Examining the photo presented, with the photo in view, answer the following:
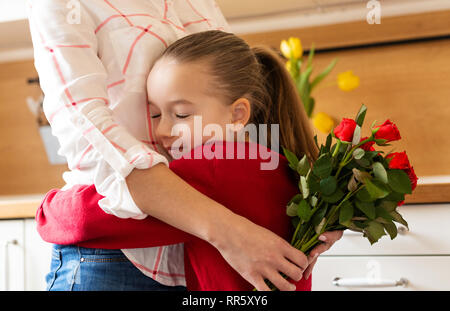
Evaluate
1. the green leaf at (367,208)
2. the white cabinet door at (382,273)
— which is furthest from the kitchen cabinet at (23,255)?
the green leaf at (367,208)

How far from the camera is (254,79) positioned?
88 cm

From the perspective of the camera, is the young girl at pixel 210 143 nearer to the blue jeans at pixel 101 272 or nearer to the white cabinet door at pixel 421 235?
the blue jeans at pixel 101 272

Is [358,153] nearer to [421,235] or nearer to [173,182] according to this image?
[173,182]

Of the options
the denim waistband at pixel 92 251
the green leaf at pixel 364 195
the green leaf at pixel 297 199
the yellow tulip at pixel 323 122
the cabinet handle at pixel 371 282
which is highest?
the green leaf at pixel 364 195

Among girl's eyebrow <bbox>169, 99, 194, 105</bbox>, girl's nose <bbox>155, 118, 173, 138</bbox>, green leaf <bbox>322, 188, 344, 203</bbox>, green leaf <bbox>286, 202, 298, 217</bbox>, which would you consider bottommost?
green leaf <bbox>286, 202, 298, 217</bbox>

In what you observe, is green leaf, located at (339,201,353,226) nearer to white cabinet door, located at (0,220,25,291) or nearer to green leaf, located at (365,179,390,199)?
green leaf, located at (365,179,390,199)

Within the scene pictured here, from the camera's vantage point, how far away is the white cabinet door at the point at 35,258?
5.15 feet

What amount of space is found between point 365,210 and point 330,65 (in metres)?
1.23

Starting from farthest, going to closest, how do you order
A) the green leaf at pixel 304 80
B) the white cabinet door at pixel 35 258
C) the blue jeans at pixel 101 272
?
the green leaf at pixel 304 80 → the white cabinet door at pixel 35 258 → the blue jeans at pixel 101 272

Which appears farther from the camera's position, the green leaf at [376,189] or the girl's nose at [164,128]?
the girl's nose at [164,128]

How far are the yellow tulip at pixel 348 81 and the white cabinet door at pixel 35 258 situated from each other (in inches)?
41.5

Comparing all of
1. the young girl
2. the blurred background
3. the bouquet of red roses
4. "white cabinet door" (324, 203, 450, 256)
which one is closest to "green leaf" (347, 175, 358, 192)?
the bouquet of red roses

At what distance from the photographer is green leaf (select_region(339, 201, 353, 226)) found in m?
0.71

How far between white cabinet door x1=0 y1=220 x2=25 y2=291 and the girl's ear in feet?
3.17
